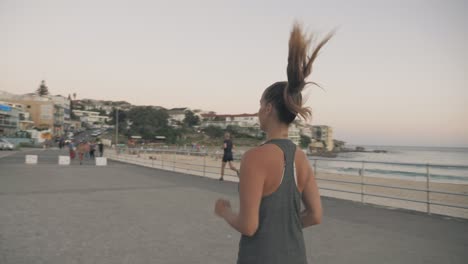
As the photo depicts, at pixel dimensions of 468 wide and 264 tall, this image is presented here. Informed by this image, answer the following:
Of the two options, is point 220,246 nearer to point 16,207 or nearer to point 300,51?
point 300,51

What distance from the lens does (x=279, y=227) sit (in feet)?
5.32

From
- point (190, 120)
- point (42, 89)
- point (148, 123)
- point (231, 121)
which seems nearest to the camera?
point (148, 123)

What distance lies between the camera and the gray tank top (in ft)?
5.24

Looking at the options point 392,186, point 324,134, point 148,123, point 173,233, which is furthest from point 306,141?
point 173,233

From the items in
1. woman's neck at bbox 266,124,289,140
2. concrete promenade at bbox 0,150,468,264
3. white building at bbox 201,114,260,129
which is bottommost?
concrete promenade at bbox 0,150,468,264

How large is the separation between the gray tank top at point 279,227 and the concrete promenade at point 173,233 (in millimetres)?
3062

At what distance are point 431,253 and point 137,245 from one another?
163 inches

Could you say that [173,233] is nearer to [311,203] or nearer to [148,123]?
[311,203]

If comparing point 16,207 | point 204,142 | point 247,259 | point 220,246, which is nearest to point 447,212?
point 220,246

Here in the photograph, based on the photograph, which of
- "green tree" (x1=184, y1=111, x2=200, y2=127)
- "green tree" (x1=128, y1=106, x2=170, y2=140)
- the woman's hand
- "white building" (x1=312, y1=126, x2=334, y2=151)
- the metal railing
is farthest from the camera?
"white building" (x1=312, y1=126, x2=334, y2=151)

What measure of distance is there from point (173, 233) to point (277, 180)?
181 inches

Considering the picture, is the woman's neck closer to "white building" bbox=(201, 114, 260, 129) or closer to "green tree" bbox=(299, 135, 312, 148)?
"green tree" bbox=(299, 135, 312, 148)

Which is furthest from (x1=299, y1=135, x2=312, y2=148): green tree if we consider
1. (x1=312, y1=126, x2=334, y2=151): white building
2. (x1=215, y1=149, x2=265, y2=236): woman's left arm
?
(x1=215, y1=149, x2=265, y2=236): woman's left arm

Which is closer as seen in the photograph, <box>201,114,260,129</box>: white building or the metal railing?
the metal railing
